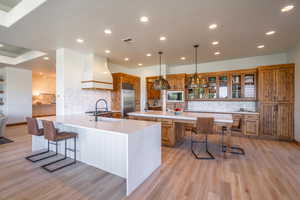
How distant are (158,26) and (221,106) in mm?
4189

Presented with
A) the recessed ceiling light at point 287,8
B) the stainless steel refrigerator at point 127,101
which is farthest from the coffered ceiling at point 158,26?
the stainless steel refrigerator at point 127,101

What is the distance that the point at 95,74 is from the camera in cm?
439

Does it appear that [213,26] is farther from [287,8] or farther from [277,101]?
[277,101]

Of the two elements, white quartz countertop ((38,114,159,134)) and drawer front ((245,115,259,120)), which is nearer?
white quartz countertop ((38,114,159,134))

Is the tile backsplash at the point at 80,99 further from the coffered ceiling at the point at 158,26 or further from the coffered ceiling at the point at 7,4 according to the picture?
the coffered ceiling at the point at 7,4

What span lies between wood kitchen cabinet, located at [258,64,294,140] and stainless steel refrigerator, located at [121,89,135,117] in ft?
15.1

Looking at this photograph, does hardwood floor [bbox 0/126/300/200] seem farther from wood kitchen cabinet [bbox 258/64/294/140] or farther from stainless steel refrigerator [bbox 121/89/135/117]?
stainless steel refrigerator [bbox 121/89/135/117]

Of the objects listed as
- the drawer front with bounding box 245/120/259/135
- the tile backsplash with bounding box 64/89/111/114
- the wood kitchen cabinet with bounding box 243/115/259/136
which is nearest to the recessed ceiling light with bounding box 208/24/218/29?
the wood kitchen cabinet with bounding box 243/115/259/136

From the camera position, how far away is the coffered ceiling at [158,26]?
218 centimetres

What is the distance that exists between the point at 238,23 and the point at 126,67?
192 inches

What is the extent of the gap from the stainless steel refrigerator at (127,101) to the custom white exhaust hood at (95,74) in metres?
0.77

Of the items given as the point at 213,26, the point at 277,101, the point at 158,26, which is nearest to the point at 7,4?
the point at 158,26

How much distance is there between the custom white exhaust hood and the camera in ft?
14.2

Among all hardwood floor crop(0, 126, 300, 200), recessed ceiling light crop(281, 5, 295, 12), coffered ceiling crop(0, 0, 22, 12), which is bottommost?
hardwood floor crop(0, 126, 300, 200)
